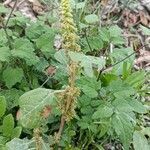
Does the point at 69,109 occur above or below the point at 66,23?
below

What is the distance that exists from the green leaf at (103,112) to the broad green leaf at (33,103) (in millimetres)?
392

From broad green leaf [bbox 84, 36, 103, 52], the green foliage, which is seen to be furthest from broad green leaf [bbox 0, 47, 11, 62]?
broad green leaf [bbox 84, 36, 103, 52]

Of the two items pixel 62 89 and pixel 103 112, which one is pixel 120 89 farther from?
pixel 62 89

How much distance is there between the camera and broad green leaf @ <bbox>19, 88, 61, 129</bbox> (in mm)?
1739

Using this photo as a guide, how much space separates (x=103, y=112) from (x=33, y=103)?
0.48 metres

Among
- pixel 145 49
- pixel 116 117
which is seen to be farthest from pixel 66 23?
pixel 145 49

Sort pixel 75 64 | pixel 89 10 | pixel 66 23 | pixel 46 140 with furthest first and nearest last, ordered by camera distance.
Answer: pixel 89 10, pixel 46 140, pixel 75 64, pixel 66 23

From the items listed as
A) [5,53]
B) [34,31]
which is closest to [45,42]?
[34,31]

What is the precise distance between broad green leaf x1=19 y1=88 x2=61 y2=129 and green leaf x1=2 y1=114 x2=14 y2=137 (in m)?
0.39

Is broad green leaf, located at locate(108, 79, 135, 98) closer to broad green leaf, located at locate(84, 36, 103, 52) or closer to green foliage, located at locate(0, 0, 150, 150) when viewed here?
green foliage, located at locate(0, 0, 150, 150)

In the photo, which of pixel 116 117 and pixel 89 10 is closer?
pixel 116 117

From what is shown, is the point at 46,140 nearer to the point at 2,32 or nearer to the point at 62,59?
the point at 62,59

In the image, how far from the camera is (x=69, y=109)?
5.89 ft

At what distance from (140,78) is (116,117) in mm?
614
